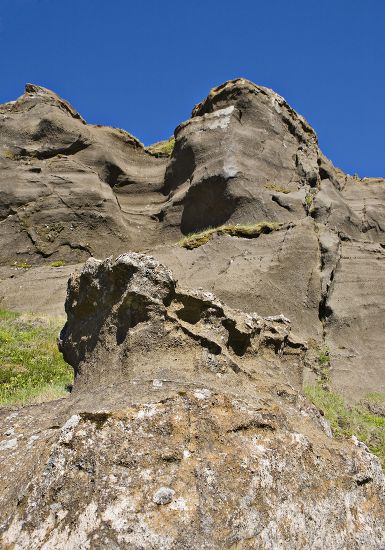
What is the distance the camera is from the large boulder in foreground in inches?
218

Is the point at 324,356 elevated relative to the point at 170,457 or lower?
lower

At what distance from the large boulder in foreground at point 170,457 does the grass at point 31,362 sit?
132 inches

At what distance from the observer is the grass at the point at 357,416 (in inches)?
496

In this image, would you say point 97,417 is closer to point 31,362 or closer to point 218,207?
point 31,362

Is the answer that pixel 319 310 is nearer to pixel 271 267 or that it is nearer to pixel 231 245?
pixel 271 267

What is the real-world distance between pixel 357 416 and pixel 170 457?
936cm

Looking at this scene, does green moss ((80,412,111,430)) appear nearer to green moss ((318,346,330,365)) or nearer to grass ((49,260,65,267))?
green moss ((318,346,330,365))

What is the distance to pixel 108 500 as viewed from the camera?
561cm

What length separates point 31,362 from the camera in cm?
1545

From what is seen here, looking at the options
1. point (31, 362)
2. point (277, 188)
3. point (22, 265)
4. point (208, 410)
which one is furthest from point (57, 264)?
point (208, 410)

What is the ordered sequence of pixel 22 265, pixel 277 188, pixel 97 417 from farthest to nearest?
1. pixel 277 188
2. pixel 22 265
3. pixel 97 417

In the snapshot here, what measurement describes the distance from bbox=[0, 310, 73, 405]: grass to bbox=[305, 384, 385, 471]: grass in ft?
17.9

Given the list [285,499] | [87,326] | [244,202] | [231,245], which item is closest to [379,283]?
[231,245]

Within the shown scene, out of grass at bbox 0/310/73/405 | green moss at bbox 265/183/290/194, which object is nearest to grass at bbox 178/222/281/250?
green moss at bbox 265/183/290/194
